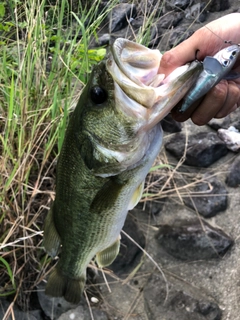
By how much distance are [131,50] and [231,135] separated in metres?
2.16

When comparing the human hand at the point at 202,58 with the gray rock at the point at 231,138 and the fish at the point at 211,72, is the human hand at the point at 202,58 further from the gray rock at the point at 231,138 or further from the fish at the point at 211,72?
the gray rock at the point at 231,138

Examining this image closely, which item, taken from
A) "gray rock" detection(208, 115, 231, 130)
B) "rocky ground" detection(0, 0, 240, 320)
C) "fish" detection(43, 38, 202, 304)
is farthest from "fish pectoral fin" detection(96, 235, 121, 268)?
"gray rock" detection(208, 115, 231, 130)

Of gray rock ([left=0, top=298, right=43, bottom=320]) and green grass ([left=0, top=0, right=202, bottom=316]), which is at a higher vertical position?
green grass ([left=0, top=0, right=202, bottom=316])

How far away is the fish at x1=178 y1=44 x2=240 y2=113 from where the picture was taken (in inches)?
55.7

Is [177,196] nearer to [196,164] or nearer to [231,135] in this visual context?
[196,164]

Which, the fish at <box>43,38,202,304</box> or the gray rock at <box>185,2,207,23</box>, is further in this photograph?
the gray rock at <box>185,2,207,23</box>

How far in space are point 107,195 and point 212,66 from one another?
565 mm

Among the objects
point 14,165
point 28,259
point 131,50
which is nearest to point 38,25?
point 14,165

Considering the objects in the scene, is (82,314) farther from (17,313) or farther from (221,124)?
(221,124)

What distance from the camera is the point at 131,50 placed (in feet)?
4.61

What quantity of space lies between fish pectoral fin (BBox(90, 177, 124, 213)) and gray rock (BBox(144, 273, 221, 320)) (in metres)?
1.17

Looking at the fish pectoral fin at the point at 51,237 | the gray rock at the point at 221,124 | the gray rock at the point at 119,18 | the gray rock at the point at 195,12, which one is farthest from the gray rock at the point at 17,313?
the gray rock at the point at 195,12

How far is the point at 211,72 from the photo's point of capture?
4.64 ft

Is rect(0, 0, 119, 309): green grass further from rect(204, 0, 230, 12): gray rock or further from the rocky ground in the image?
rect(204, 0, 230, 12): gray rock
